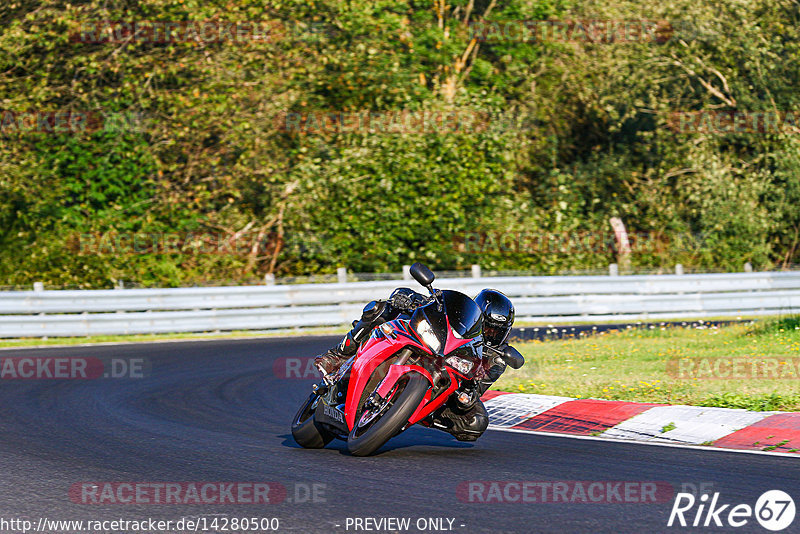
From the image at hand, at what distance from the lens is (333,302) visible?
22.0 m

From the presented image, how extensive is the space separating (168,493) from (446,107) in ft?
71.5

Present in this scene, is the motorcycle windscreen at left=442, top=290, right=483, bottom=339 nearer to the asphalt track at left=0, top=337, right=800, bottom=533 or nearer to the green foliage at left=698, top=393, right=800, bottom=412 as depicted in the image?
the asphalt track at left=0, top=337, right=800, bottom=533

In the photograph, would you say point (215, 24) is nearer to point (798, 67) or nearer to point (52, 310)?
point (52, 310)

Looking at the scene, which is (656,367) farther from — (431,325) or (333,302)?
(333,302)

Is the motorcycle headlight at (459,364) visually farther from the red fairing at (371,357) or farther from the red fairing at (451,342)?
the red fairing at (371,357)

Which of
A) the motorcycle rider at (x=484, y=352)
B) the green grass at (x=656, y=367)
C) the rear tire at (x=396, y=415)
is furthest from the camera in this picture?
the green grass at (x=656, y=367)

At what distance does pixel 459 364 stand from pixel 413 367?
0.32 meters

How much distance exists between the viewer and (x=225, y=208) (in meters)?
27.5

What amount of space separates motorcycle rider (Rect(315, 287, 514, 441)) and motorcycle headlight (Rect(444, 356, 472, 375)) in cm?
18

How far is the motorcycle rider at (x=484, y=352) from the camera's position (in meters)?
7.67

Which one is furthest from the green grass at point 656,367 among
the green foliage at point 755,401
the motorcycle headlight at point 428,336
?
the motorcycle headlight at point 428,336

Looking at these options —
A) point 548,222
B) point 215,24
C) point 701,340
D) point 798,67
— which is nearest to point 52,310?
point 215,24

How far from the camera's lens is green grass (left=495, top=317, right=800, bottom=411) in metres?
10.3

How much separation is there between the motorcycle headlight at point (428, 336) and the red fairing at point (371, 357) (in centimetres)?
6
